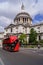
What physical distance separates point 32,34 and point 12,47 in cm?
5620

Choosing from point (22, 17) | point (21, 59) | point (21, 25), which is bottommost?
point (21, 59)

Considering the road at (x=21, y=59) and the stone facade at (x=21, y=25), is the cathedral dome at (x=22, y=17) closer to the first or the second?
the stone facade at (x=21, y=25)

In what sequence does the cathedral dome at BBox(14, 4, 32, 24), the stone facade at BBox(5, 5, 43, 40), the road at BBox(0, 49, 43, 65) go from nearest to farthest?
the road at BBox(0, 49, 43, 65) → the stone facade at BBox(5, 5, 43, 40) → the cathedral dome at BBox(14, 4, 32, 24)

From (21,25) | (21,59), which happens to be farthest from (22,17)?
(21,59)

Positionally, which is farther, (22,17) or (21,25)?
(22,17)

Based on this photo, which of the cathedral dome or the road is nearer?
the road

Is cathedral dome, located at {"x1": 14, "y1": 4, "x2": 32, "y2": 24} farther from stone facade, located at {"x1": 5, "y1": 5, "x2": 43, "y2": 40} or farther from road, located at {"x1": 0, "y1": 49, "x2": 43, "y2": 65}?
road, located at {"x1": 0, "y1": 49, "x2": 43, "y2": 65}

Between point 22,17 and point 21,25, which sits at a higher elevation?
point 22,17

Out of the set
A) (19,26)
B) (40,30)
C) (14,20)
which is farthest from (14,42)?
(14,20)

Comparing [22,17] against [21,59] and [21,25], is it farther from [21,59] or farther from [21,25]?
[21,59]

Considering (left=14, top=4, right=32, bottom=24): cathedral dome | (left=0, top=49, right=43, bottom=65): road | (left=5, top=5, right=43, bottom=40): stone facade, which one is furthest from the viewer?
(left=14, top=4, right=32, bottom=24): cathedral dome

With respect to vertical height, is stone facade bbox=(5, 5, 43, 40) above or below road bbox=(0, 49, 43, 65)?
above

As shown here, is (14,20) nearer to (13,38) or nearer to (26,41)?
(26,41)

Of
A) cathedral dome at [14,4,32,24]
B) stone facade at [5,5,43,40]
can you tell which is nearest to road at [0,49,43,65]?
stone facade at [5,5,43,40]
